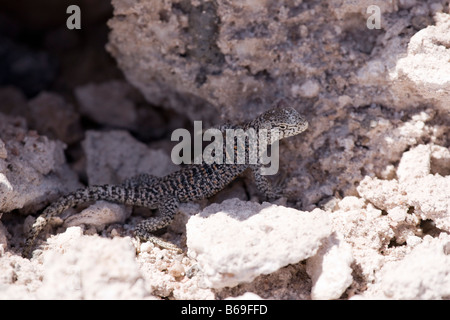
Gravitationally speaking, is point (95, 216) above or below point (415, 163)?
below

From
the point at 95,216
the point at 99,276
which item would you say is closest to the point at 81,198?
the point at 95,216

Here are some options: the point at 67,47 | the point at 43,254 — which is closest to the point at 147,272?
the point at 43,254

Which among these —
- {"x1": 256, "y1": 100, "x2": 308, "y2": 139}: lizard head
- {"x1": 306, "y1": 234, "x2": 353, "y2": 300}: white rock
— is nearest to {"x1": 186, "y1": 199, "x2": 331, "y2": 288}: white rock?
{"x1": 306, "y1": 234, "x2": 353, "y2": 300}: white rock

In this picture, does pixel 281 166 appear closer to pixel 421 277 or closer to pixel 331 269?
pixel 331 269

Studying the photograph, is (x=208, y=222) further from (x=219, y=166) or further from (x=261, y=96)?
(x=261, y=96)

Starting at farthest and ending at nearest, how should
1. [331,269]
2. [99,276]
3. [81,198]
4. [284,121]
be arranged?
1. [81,198]
2. [284,121]
3. [331,269]
4. [99,276]

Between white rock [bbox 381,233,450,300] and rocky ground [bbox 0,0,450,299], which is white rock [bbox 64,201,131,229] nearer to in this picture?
rocky ground [bbox 0,0,450,299]
